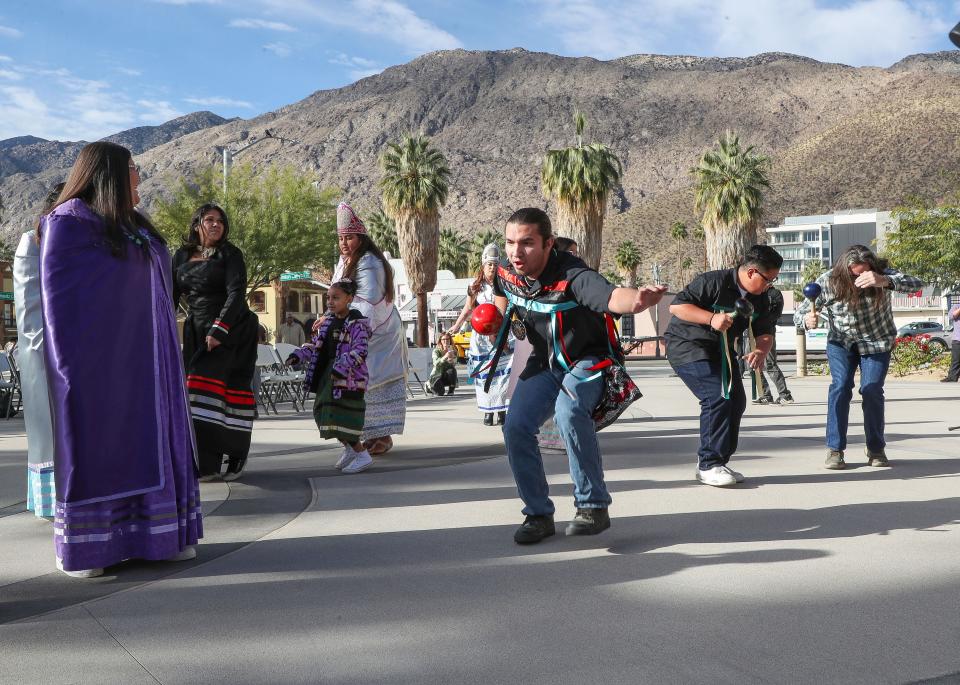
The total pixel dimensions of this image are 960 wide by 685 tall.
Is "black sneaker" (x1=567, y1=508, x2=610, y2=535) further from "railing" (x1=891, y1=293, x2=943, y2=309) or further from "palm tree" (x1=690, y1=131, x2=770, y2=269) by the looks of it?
"railing" (x1=891, y1=293, x2=943, y2=309)

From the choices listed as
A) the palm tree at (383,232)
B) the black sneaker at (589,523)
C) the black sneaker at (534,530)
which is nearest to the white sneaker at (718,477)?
the black sneaker at (589,523)

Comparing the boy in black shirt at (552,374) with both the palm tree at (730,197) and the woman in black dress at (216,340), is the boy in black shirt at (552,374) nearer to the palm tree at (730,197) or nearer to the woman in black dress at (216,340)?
the woman in black dress at (216,340)

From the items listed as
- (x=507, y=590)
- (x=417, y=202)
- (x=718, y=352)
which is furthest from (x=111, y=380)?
(x=417, y=202)

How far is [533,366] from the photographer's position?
5367mm

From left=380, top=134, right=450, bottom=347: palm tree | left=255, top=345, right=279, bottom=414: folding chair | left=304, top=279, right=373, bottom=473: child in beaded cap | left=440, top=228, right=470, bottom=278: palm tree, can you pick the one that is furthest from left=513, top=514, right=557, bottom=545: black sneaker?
left=440, top=228, right=470, bottom=278: palm tree

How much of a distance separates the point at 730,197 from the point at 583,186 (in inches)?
342

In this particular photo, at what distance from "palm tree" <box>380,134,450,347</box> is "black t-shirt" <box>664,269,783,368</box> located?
1284 inches

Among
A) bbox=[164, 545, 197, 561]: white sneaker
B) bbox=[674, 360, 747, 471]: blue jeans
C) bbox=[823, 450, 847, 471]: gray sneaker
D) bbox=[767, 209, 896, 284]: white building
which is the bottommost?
bbox=[823, 450, 847, 471]: gray sneaker

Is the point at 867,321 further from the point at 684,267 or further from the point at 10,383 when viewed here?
the point at 684,267

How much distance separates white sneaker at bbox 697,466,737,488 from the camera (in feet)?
22.4

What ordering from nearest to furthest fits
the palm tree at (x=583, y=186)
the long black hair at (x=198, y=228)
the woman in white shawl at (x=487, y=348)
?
the long black hair at (x=198, y=228)
the woman in white shawl at (x=487, y=348)
the palm tree at (x=583, y=186)

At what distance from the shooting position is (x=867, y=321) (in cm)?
766

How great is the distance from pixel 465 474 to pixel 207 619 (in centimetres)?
395

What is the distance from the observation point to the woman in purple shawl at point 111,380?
4363mm
